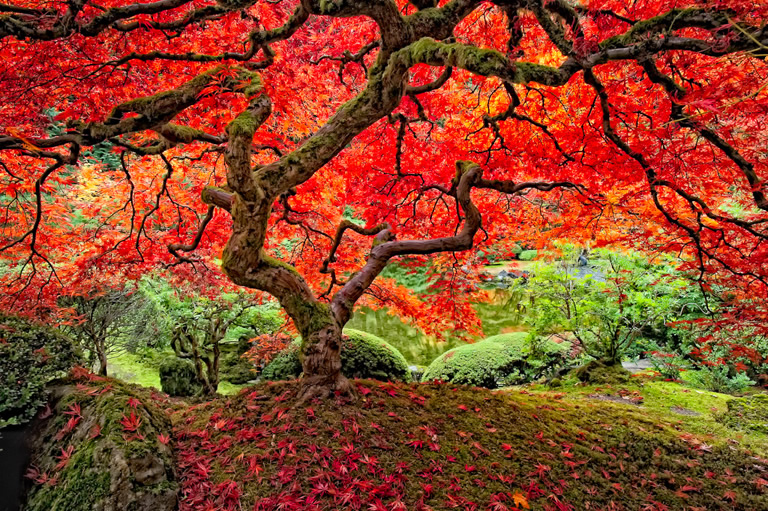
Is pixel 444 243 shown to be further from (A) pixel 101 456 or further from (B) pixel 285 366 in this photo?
(B) pixel 285 366

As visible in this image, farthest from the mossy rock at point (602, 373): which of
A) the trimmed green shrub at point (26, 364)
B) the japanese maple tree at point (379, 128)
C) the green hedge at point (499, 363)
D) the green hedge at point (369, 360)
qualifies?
the trimmed green shrub at point (26, 364)

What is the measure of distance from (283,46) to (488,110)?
12.0 feet

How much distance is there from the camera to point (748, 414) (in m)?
4.64

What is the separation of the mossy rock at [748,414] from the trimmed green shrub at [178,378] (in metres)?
7.68

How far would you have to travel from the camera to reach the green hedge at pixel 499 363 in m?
6.87

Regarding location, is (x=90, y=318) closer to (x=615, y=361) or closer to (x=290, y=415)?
(x=290, y=415)

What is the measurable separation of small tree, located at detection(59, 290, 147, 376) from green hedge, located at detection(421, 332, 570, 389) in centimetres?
515

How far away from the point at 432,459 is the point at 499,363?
462 centimetres

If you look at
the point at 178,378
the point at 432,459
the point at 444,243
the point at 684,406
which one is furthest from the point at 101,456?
the point at 684,406

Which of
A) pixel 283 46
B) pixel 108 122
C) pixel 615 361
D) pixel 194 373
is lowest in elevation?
pixel 194 373

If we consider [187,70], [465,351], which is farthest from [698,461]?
[187,70]

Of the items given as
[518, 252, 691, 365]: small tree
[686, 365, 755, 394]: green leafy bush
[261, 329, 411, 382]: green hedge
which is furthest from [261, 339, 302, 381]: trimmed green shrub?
[686, 365, 755, 394]: green leafy bush

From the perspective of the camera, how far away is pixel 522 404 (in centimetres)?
392

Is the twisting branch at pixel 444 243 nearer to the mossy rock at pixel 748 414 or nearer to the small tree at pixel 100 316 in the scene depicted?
the mossy rock at pixel 748 414
